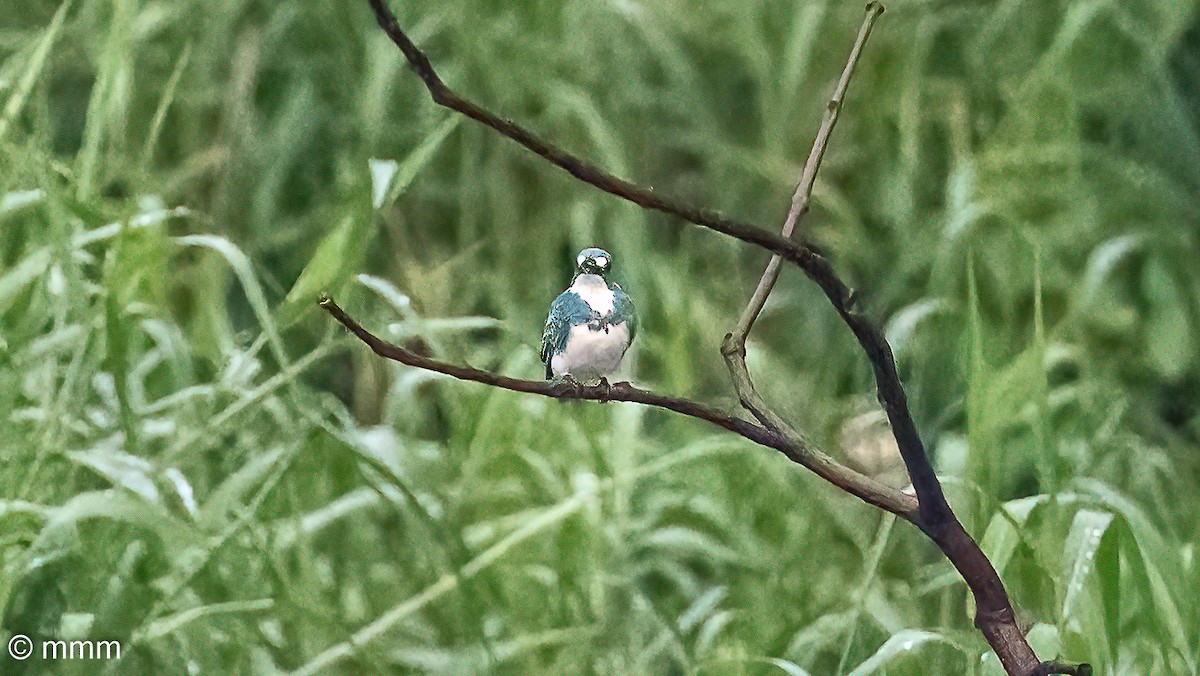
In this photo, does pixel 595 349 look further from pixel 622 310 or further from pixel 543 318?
pixel 543 318

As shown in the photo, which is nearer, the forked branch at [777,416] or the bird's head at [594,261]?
the forked branch at [777,416]

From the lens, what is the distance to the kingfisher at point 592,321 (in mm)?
544

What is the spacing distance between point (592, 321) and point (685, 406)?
0.11 meters

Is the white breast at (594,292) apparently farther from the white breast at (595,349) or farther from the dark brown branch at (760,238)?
the dark brown branch at (760,238)

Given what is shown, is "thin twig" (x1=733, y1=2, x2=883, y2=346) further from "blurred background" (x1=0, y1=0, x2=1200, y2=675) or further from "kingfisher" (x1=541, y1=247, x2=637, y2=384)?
"blurred background" (x1=0, y1=0, x2=1200, y2=675)

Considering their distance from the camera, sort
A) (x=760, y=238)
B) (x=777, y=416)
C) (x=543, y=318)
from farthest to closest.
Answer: (x=543, y=318) < (x=777, y=416) < (x=760, y=238)

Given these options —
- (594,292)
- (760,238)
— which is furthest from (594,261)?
(760,238)

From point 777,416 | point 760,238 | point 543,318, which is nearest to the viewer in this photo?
point 760,238

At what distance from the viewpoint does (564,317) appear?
0.56m

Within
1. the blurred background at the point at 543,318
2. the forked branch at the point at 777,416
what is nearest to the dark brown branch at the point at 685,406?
the forked branch at the point at 777,416

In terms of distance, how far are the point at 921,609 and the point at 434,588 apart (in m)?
0.45

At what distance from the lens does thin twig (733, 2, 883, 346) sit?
1.65 ft

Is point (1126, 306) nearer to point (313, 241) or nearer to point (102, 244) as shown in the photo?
point (313, 241)

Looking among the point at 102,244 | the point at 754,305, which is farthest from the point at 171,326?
the point at 754,305
